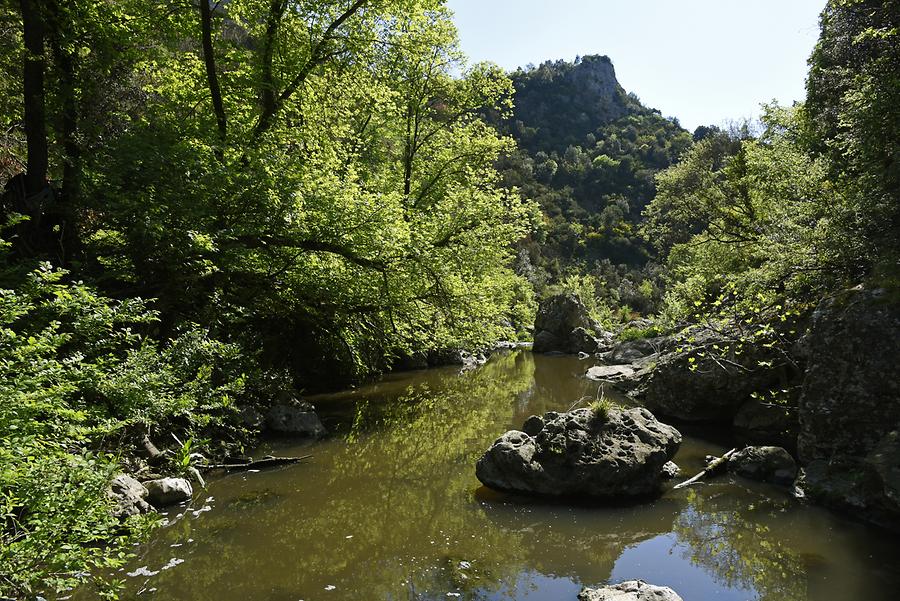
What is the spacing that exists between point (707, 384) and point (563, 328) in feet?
57.2

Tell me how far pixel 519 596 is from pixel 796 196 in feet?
42.8

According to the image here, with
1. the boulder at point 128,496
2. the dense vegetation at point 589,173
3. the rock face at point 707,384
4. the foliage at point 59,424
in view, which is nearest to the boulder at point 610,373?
the rock face at point 707,384

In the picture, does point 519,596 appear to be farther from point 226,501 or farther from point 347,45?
point 347,45

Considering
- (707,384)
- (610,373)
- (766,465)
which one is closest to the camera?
(766,465)

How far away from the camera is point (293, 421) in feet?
36.8

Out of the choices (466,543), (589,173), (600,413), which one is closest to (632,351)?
(600,413)

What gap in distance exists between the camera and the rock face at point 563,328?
2877 cm

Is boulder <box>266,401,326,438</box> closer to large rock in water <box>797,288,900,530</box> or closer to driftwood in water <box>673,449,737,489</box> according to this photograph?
driftwood in water <box>673,449,737,489</box>

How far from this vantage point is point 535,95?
106938mm

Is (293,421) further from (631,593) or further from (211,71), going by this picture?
(631,593)

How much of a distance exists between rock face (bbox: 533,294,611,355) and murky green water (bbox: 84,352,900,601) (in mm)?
20319

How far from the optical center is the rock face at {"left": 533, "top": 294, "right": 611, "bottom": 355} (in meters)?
28.8

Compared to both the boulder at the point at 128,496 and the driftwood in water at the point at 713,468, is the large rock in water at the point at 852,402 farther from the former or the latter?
the boulder at the point at 128,496

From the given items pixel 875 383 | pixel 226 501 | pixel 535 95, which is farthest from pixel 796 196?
pixel 535 95
